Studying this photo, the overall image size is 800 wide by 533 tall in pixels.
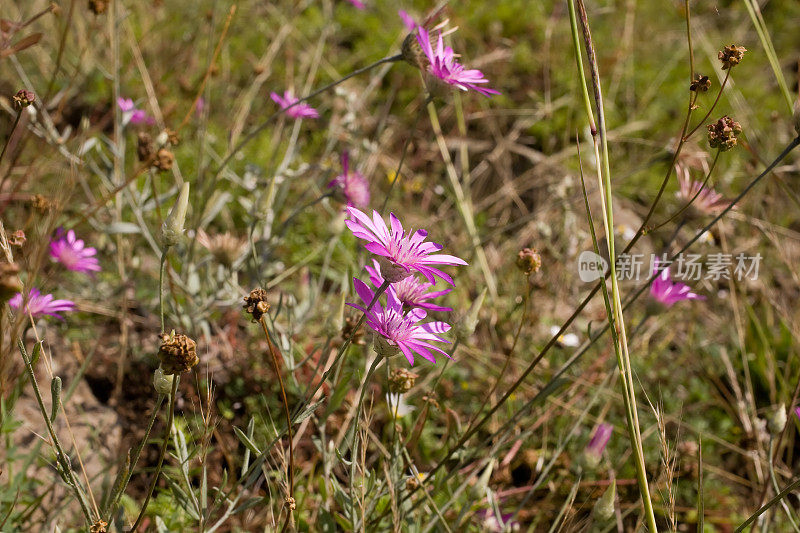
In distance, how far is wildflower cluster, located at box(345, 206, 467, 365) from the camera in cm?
79

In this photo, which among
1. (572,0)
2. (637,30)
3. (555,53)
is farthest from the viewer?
(637,30)

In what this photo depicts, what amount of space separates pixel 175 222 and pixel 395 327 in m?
0.33

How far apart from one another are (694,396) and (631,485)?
0.45m

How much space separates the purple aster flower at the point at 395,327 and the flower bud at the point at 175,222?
26 centimetres

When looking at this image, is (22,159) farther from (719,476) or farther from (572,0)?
(719,476)

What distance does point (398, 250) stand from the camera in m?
0.82

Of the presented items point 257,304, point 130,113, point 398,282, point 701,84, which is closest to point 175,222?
point 257,304

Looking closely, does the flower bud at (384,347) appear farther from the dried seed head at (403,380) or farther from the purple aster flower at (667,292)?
the purple aster flower at (667,292)

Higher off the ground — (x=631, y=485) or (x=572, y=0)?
(x=572, y=0)

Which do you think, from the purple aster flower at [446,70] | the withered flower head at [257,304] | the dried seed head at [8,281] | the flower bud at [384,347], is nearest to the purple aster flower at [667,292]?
the purple aster flower at [446,70]

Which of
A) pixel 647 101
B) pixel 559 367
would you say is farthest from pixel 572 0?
pixel 647 101

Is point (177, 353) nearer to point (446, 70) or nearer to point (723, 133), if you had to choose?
point (446, 70)

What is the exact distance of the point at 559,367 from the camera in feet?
6.24

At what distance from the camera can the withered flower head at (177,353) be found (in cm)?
72
